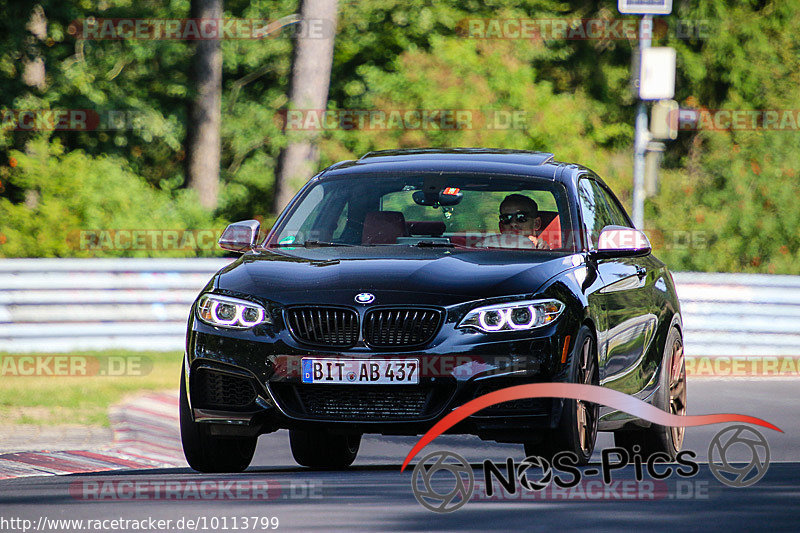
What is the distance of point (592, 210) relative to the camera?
364 inches

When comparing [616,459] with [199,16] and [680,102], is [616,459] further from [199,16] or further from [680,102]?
[680,102]

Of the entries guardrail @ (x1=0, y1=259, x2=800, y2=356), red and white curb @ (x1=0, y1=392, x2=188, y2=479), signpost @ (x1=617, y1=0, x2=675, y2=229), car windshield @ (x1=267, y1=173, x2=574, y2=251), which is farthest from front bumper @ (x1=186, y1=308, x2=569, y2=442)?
signpost @ (x1=617, y1=0, x2=675, y2=229)

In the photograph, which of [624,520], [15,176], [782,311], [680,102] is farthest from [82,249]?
[680,102]

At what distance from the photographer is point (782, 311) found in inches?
701

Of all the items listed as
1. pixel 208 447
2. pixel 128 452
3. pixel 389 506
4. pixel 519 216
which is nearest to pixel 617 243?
pixel 519 216

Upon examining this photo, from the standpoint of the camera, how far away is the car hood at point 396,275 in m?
7.40

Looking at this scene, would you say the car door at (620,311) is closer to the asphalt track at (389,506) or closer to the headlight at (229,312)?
the asphalt track at (389,506)

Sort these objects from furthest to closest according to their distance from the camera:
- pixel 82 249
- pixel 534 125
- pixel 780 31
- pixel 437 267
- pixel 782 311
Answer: pixel 780 31, pixel 534 125, pixel 82 249, pixel 782 311, pixel 437 267

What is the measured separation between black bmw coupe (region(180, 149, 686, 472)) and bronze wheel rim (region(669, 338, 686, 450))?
578mm

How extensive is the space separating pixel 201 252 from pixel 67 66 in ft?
21.2

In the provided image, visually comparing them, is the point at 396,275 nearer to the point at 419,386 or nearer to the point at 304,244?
the point at 419,386

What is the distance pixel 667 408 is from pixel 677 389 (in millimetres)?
404

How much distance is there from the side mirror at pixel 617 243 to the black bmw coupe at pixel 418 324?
10 mm

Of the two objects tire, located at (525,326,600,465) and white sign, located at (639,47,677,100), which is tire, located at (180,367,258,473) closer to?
tire, located at (525,326,600,465)
